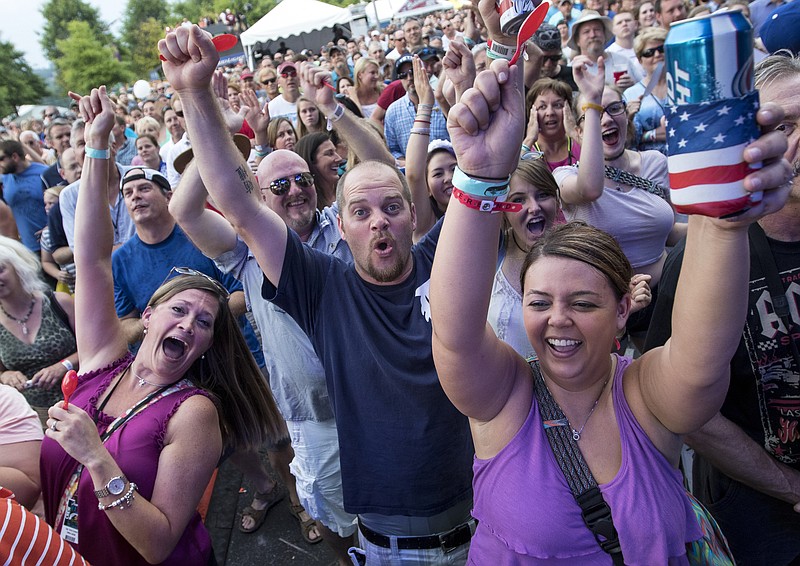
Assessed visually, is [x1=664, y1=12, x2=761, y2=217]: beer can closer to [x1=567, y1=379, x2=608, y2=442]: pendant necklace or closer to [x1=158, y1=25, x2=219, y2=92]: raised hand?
[x1=567, y1=379, x2=608, y2=442]: pendant necklace

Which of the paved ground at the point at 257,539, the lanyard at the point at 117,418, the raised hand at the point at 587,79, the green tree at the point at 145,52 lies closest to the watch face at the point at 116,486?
the lanyard at the point at 117,418

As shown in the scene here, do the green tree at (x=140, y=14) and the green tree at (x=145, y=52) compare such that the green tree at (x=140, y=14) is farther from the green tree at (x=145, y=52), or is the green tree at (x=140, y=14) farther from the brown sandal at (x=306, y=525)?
the brown sandal at (x=306, y=525)

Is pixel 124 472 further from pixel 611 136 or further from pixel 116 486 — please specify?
pixel 611 136

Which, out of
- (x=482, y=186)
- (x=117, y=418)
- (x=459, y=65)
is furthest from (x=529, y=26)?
(x=117, y=418)

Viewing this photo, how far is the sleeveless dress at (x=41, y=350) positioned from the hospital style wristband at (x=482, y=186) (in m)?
3.23

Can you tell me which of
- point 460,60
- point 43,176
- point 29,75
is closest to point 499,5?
point 460,60

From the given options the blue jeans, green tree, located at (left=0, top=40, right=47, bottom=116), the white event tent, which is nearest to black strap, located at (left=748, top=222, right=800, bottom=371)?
the blue jeans

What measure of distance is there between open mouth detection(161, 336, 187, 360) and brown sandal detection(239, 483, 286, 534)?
5.51 ft

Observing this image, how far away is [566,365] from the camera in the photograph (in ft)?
4.80

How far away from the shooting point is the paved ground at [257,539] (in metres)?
3.19

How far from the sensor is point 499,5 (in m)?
1.37

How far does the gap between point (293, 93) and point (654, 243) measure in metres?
5.26

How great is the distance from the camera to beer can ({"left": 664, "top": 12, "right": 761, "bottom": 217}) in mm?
894

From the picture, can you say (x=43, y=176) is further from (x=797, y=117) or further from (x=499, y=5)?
(x=797, y=117)
